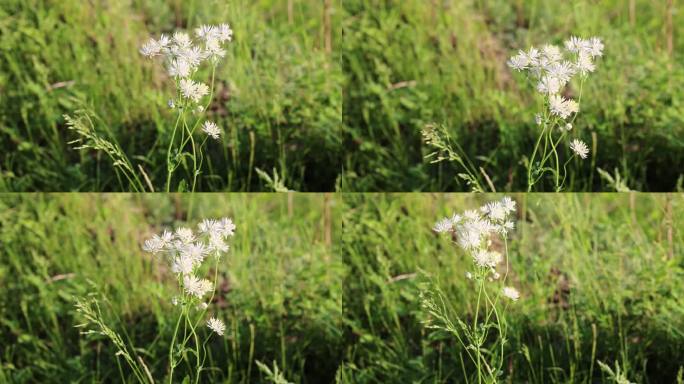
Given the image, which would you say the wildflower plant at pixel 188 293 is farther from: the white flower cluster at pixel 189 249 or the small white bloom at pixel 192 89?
the small white bloom at pixel 192 89

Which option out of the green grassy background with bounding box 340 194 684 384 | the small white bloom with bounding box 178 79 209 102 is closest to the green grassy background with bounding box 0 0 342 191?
the small white bloom with bounding box 178 79 209 102

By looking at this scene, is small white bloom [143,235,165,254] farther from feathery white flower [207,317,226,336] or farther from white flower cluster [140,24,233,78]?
white flower cluster [140,24,233,78]

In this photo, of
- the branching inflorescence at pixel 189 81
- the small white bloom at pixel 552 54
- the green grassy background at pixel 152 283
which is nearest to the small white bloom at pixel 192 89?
the branching inflorescence at pixel 189 81

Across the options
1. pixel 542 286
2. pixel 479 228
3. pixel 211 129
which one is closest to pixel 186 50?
pixel 211 129

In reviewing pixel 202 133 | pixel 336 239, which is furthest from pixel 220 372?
pixel 202 133

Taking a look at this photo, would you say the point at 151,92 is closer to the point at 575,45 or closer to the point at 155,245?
the point at 155,245
